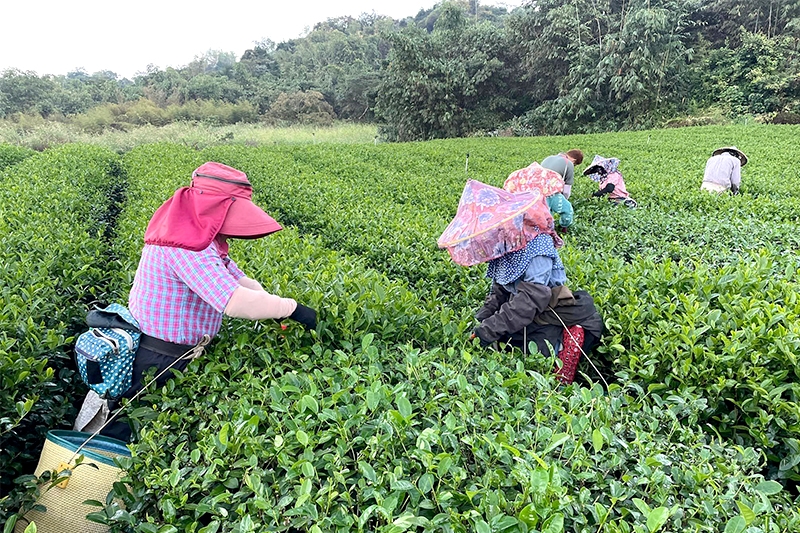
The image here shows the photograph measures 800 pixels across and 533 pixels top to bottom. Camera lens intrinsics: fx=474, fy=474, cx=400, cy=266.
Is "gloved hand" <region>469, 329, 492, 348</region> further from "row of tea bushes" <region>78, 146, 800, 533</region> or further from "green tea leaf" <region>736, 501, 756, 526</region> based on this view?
"green tea leaf" <region>736, 501, 756, 526</region>

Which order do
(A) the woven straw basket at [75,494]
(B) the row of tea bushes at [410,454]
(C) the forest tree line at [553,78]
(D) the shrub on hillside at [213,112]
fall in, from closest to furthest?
(B) the row of tea bushes at [410,454]
(A) the woven straw basket at [75,494]
(C) the forest tree line at [553,78]
(D) the shrub on hillside at [213,112]

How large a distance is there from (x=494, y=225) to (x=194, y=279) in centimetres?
159

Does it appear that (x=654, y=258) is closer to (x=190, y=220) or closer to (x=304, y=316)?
(x=304, y=316)

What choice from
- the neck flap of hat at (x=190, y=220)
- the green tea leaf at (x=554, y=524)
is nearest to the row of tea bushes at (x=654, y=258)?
the green tea leaf at (x=554, y=524)

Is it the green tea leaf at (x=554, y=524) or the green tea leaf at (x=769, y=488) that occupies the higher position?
the green tea leaf at (x=554, y=524)

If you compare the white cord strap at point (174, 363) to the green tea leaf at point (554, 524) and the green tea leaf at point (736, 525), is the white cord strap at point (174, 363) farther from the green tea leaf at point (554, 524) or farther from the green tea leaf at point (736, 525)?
the green tea leaf at point (736, 525)

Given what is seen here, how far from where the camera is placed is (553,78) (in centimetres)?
2864

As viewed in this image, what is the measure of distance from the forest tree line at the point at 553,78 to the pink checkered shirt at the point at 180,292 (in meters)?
26.4

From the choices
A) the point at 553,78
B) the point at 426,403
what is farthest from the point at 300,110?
the point at 426,403

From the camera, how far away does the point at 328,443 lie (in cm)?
169

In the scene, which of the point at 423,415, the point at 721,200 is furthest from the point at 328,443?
the point at 721,200

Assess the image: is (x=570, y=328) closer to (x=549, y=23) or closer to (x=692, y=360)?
(x=692, y=360)

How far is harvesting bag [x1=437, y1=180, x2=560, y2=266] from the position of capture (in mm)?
2711

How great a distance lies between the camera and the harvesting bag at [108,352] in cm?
221
